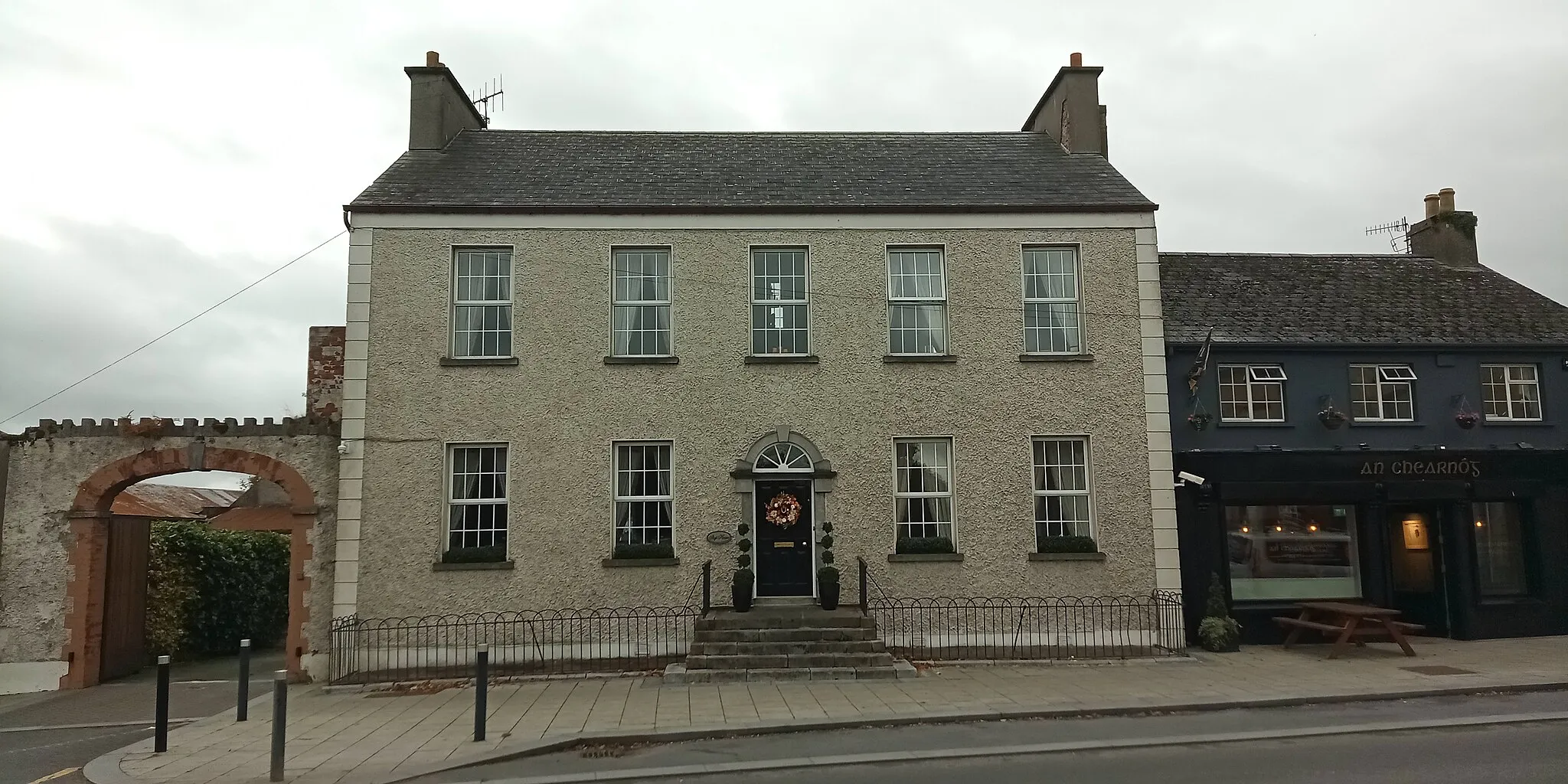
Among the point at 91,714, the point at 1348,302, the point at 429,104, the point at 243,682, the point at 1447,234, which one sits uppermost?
the point at 429,104

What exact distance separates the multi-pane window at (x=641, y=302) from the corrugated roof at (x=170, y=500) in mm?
14872

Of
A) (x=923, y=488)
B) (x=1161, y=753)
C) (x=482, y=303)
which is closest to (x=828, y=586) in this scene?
(x=923, y=488)

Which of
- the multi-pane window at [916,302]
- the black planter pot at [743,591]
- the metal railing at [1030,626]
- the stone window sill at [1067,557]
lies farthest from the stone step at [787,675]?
the multi-pane window at [916,302]

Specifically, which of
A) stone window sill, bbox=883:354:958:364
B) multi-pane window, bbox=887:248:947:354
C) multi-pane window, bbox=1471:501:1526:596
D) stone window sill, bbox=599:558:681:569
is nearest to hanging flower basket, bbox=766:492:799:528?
stone window sill, bbox=599:558:681:569

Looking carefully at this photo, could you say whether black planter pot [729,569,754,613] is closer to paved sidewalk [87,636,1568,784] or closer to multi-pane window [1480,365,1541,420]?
paved sidewalk [87,636,1568,784]

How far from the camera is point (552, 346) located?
14.9 m

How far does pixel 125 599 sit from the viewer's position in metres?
15.3

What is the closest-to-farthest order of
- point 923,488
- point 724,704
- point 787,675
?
1. point 724,704
2. point 787,675
3. point 923,488

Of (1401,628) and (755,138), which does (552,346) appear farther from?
(1401,628)

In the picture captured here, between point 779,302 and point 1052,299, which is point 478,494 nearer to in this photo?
point 779,302

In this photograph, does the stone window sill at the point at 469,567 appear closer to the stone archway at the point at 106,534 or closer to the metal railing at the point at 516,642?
the metal railing at the point at 516,642

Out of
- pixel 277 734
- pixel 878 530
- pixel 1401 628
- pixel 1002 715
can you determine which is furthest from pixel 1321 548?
pixel 277 734

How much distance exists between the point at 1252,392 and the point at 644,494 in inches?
410

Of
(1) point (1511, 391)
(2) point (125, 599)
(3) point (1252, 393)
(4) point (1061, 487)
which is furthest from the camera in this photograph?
(1) point (1511, 391)
